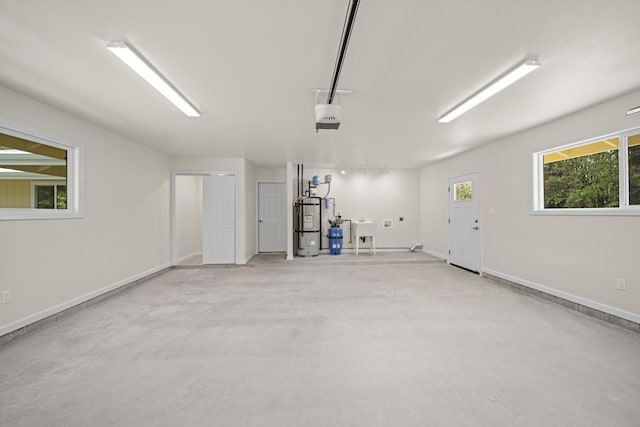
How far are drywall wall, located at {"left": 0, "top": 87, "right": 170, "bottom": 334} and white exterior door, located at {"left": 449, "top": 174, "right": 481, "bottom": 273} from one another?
246 inches

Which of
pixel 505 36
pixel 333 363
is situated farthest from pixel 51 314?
pixel 505 36

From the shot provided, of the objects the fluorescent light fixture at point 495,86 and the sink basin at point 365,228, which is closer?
the fluorescent light fixture at point 495,86

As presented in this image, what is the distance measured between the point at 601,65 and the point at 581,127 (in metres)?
1.41

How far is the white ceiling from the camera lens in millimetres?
1741

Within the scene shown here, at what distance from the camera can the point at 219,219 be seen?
6258 mm

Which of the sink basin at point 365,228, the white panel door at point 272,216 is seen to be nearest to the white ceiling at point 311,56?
the sink basin at point 365,228

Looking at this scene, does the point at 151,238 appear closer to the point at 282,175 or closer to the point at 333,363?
the point at 282,175

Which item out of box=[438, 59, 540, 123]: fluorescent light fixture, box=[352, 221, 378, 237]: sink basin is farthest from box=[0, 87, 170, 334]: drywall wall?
box=[438, 59, 540, 123]: fluorescent light fixture

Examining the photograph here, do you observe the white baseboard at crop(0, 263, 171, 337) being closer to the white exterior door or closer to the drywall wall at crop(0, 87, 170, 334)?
the drywall wall at crop(0, 87, 170, 334)

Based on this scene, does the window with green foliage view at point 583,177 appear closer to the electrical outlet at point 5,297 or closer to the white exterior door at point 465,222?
the white exterior door at point 465,222

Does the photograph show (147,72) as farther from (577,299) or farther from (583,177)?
(577,299)

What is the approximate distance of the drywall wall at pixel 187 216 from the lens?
22.0 feet

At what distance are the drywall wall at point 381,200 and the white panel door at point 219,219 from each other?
2.68 metres

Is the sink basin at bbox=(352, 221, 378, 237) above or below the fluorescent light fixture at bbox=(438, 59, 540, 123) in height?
below
